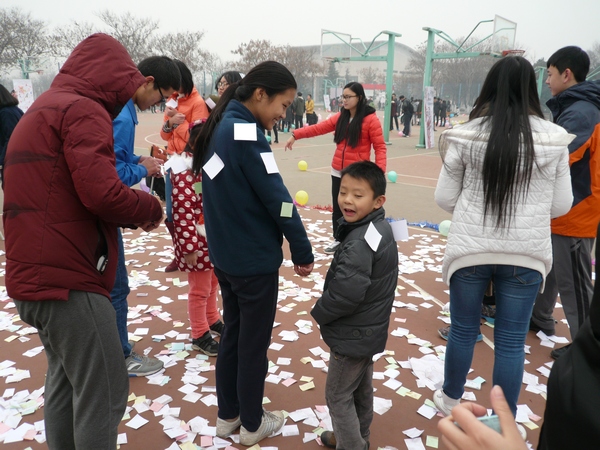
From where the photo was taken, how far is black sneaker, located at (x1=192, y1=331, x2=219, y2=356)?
10.8 ft

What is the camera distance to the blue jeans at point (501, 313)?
2227 millimetres

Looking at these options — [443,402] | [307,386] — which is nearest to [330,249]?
[307,386]

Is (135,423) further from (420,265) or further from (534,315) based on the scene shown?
(420,265)

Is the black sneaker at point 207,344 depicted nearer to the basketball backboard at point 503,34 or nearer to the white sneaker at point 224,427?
the white sneaker at point 224,427

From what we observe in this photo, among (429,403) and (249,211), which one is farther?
(429,403)

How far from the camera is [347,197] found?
2.13 meters

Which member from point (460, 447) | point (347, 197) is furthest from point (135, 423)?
point (460, 447)

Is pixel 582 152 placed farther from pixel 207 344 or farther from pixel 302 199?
pixel 302 199

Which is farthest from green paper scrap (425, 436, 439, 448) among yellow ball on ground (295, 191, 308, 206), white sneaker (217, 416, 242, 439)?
yellow ball on ground (295, 191, 308, 206)

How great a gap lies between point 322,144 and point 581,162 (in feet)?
49.5

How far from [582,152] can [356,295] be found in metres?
2.09

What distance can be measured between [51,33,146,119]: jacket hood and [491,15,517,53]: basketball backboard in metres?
17.3

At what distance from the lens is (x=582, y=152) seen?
115 inches

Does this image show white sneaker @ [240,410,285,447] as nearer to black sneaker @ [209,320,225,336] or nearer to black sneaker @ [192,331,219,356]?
black sneaker @ [192,331,219,356]
